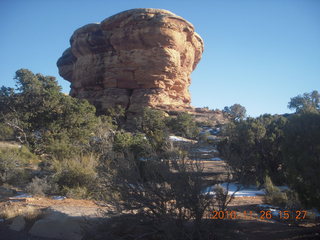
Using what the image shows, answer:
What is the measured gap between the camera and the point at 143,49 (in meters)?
32.8

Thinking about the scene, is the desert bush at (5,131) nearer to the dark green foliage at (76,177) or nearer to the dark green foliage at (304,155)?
the dark green foliage at (76,177)

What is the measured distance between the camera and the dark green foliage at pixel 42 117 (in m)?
14.4

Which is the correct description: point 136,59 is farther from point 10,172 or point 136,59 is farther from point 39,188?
point 39,188

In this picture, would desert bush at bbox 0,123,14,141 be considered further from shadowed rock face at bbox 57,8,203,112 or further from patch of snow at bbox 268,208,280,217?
shadowed rock face at bbox 57,8,203,112

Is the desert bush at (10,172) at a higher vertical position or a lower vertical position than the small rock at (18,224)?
higher

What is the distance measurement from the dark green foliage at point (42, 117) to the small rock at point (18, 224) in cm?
874

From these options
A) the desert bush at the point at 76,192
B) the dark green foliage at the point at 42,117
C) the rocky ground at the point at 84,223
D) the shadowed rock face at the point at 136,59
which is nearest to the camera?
the rocky ground at the point at 84,223

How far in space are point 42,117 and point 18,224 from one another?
1326 cm

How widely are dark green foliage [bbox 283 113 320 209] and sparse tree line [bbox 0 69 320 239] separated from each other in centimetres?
1

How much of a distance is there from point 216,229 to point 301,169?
1605 millimetres

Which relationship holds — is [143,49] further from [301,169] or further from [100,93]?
[301,169]

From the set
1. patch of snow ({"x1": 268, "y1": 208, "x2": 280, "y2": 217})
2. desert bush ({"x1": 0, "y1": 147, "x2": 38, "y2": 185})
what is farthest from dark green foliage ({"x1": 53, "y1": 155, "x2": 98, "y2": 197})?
patch of snow ({"x1": 268, "y1": 208, "x2": 280, "y2": 217})

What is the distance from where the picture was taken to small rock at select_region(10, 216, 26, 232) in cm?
459

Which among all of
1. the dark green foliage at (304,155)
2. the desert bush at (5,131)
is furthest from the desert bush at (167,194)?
the desert bush at (5,131)
